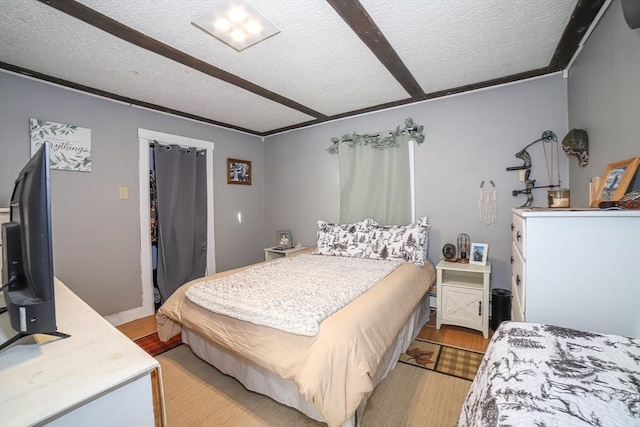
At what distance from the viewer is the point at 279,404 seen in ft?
5.48

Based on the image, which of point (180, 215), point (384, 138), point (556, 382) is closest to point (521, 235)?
point (556, 382)

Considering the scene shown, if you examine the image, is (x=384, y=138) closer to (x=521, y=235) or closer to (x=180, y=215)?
(x=521, y=235)

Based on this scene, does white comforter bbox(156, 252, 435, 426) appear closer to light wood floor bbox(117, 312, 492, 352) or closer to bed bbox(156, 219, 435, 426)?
bed bbox(156, 219, 435, 426)

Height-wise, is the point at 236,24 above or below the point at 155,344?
above

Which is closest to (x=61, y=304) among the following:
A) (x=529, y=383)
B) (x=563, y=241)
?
(x=529, y=383)

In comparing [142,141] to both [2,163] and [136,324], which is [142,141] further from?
[136,324]

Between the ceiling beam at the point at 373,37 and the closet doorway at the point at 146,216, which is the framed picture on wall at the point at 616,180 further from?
the closet doorway at the point at 146,216

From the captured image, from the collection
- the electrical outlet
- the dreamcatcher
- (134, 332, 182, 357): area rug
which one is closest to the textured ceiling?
the electrical outlet

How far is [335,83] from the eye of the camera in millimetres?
2531

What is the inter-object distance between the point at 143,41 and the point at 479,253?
125 inches

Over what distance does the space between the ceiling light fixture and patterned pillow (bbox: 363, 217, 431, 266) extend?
6.65ft

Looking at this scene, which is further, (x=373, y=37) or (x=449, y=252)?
(x=449, y=252)

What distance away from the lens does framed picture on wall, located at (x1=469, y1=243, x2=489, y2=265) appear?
8.49 ft

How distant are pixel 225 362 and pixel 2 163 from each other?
2.39m
